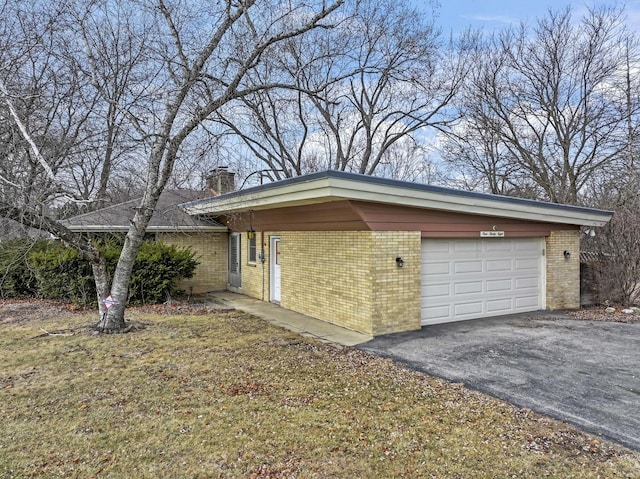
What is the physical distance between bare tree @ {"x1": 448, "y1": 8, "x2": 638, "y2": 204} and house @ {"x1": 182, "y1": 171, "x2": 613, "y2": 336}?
25.3 ft

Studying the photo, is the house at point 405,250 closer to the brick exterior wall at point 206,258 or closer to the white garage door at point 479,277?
the white garage door at point 479,277

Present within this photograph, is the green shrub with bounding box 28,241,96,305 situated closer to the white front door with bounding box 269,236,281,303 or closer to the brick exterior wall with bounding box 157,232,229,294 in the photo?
the brick exterior wall with bounding box 157,232,229,294

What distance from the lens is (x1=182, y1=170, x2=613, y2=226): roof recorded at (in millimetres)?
7156

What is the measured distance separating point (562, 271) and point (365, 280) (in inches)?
237

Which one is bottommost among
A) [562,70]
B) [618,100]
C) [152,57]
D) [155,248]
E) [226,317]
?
[226,317]

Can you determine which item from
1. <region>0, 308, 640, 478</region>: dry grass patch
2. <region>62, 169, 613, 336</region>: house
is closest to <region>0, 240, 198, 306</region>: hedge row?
<region>62, 169, 613, 336</region>: house

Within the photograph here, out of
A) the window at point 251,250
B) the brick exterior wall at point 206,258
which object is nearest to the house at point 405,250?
the window at point 251,250

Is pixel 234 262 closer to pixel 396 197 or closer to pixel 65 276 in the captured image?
pixel 65 276

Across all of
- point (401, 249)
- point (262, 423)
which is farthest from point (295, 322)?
point (262, 423)

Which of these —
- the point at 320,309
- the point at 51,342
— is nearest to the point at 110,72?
the point at 51,342

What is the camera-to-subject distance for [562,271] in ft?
35.7

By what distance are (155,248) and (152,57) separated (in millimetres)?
5162

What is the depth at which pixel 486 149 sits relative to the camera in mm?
19844

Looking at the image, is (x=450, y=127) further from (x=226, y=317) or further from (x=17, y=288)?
(x=17, y=288)
